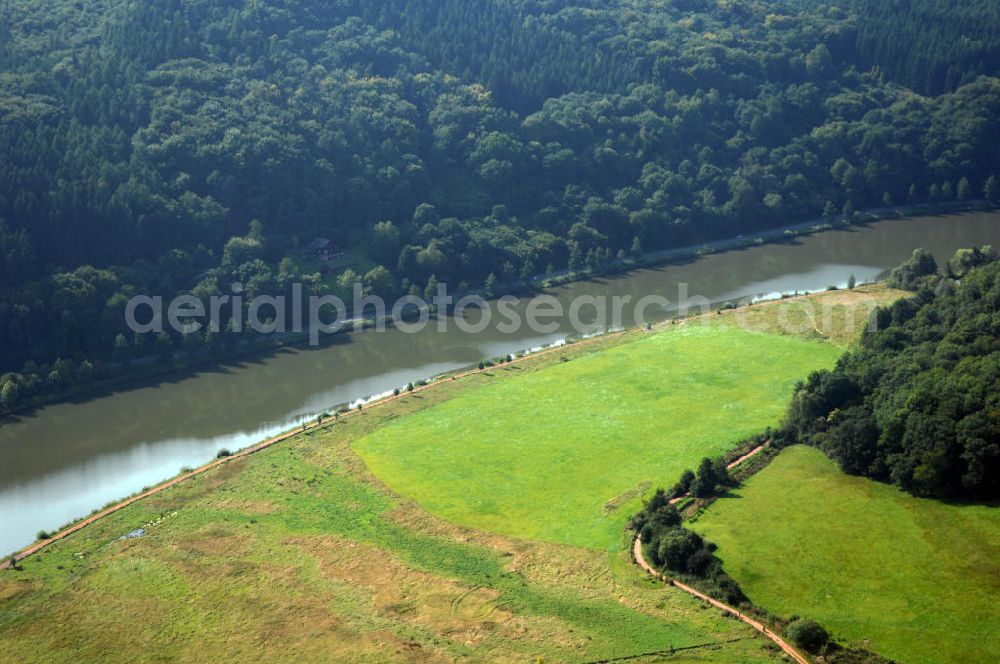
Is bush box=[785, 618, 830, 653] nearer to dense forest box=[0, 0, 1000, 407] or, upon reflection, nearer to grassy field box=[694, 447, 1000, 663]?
grassy field box=[694, 447, 1000, 663]

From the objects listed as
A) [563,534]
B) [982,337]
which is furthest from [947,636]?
[982,337]

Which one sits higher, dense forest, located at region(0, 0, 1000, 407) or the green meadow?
dense forest, located at region(0, 0, 1000, 407)

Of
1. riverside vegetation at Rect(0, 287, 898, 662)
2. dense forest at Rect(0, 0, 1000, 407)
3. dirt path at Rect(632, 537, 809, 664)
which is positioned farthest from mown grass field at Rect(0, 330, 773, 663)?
dense forest at Rect(0, 0, 1000, 407)

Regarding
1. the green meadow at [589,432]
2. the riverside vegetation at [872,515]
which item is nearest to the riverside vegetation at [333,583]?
the green meadow at [589,432]

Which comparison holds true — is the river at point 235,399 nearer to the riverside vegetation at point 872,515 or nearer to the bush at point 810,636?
the riverside vegetation at point 872,515

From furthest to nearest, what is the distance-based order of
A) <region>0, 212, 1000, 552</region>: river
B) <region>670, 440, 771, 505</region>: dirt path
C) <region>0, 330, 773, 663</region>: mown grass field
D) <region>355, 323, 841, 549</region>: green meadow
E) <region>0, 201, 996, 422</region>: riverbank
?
1. <region>0, 201, 996, 422</region>: riverbank
2. <region>0, 212, 1000, 552</region>: river
3. <region>355, 323, 841, 549</region>: green meadow
4. <region>670, 440, 771, 505</region>: dirt path
5. <region>0, 330, 773, 663</region>: mown grass field

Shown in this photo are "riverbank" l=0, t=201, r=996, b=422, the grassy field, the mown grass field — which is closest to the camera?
the grassy field
